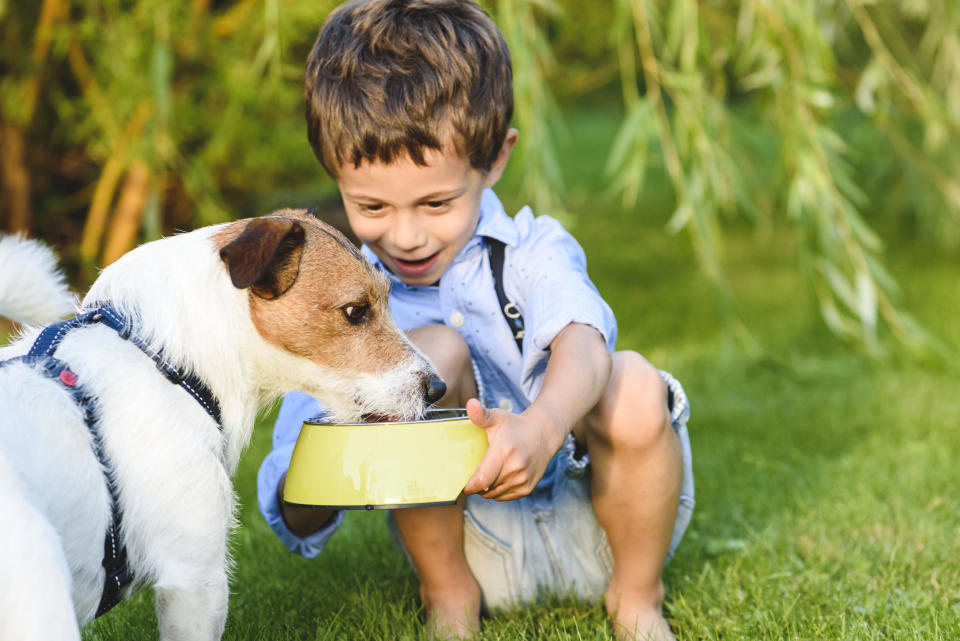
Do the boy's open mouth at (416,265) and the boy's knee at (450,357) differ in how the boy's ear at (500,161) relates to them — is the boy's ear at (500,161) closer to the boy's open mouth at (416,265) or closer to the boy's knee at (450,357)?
the boy's open mouth at (416,265)

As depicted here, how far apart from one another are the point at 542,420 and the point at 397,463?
31cm

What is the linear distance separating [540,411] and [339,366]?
48cm

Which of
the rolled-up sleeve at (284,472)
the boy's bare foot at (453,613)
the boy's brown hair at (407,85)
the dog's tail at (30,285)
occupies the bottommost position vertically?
the boy's bare foot at (453,613)

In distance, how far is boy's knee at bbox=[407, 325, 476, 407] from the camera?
2486mm

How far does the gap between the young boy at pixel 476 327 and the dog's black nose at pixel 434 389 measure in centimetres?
21

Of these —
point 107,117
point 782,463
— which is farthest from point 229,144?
point 782,463

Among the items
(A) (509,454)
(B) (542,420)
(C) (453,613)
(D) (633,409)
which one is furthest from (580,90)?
(A) (509,454)

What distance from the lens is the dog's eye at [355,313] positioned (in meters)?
2.20

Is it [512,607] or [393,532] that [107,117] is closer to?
[393,532]

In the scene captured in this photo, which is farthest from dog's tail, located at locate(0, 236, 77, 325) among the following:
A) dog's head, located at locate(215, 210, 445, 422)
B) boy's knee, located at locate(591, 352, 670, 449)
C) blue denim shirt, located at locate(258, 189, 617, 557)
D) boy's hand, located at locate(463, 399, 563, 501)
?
boy's knee, located at locate(591, 352, 670, 449)

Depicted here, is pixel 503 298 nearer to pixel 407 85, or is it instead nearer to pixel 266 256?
pixel 407 85

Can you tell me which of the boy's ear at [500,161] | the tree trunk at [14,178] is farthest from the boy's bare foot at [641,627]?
the tree trunk at [14,178]

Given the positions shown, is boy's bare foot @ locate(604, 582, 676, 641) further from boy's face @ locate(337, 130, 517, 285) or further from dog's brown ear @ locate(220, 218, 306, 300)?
dog's brown ear @ locate(220, 218, 306, 300)

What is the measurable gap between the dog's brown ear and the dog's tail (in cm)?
41
